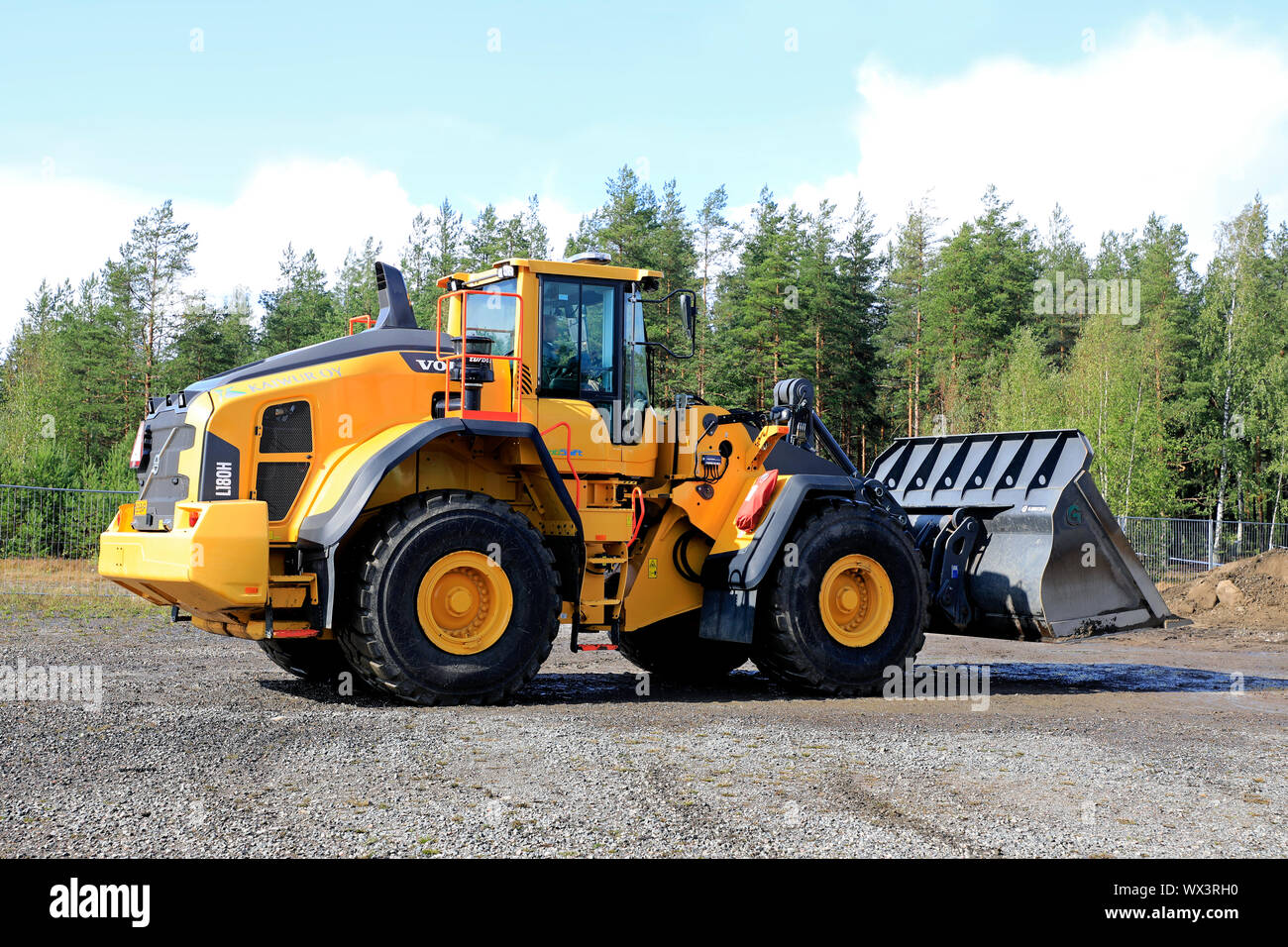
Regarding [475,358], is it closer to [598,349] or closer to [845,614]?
[598,349]

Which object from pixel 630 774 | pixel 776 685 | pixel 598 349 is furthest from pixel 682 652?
pixel 630 774

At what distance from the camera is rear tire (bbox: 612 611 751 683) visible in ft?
36.2

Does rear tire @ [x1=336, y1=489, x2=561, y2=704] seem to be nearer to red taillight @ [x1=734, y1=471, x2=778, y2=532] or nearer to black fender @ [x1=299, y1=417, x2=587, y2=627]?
black fender @ [x1=299, y1=417, x2=587, y2=627]

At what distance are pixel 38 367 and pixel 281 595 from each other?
4650 cm

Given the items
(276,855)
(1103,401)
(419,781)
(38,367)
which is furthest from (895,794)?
(38,367)

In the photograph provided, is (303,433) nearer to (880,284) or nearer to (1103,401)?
(1103,401)

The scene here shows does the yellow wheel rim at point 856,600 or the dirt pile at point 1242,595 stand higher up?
the yellow wheel rim at point 856,600

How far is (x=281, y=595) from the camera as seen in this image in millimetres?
8219

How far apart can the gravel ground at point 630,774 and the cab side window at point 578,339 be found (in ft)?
8.49

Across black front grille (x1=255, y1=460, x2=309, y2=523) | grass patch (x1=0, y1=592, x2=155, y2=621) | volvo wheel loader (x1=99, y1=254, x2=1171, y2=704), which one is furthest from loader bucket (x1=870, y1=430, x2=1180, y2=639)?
grass patch (x1=0, y1=592, x2=155, y2=621)

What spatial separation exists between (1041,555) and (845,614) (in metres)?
2.03

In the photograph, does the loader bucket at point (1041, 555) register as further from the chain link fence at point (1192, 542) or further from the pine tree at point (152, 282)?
the pine tree at point (152, 282)

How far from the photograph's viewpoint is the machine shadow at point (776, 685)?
925 cm

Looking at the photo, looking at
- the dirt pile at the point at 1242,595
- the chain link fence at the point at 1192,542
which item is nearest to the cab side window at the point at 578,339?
the dirt pile at the point at 1242,595
